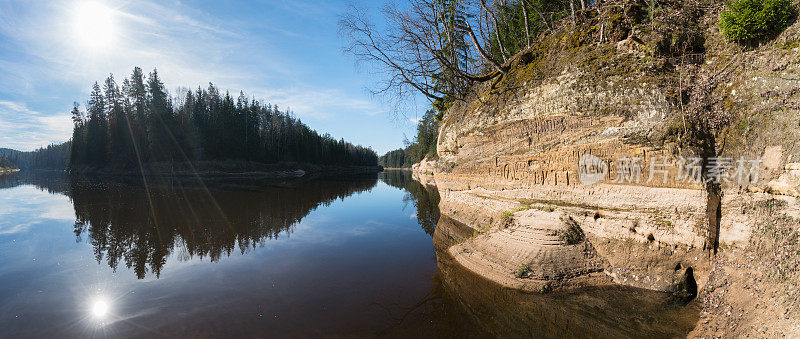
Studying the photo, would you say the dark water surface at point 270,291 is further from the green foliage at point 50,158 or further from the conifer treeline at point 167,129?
the green foliage at point 50,158

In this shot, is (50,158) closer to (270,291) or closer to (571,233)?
(270,291)

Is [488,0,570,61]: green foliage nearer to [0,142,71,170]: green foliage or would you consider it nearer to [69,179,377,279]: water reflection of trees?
[69,179,377,279]: water reflection of trees

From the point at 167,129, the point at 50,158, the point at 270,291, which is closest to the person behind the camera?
the point at 270,291

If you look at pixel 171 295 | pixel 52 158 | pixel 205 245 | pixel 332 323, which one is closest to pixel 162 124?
pixel 205 245

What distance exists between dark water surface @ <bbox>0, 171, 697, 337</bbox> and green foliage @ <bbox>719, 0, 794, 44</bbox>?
4674 mm

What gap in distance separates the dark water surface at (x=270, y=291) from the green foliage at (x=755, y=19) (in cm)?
467

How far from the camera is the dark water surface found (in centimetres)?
430

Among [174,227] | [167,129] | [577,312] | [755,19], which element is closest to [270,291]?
[577,312]

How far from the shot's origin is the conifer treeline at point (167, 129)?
48.7 metres

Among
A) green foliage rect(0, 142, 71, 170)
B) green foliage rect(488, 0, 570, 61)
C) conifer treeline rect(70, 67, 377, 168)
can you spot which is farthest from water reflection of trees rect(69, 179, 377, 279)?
green foliage rect(0, 142, 71, 170)

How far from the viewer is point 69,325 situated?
439cm

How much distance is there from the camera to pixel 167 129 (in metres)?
47.9

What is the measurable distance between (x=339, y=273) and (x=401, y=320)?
2510 millimetres

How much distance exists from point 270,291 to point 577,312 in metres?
5.75
